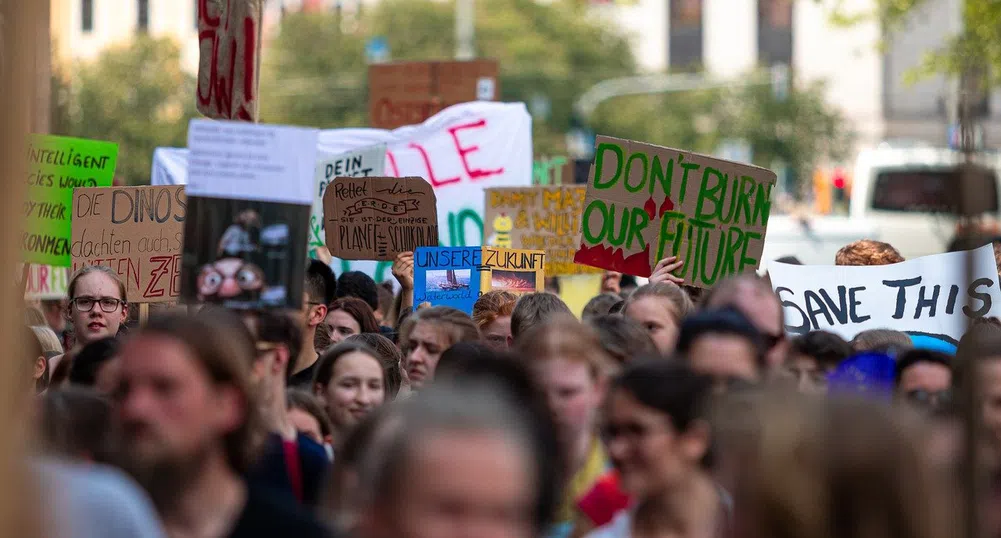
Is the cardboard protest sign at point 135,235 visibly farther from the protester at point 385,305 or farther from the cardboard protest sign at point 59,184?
the protester at point 385,305

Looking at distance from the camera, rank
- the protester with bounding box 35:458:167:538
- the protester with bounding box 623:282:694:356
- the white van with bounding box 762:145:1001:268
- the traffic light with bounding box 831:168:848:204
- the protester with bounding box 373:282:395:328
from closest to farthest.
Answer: the protester with bounding box 35:458:167:538 < the protester with bounding box 623:282:694:356 < the protester with bounding box 373:282:395:328 < the white van with bounding box 762:145:1001:268 < the traffic light with bounding box 831:168:848:204

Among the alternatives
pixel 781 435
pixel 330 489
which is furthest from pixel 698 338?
pixel 781 435

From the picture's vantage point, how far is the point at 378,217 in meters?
8.66

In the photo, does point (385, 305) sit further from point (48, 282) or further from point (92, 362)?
point (92, 362)

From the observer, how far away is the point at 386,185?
876cm

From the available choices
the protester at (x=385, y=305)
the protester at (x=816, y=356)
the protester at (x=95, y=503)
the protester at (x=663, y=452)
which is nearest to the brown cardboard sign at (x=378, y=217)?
the protester at (x=385, y=305)

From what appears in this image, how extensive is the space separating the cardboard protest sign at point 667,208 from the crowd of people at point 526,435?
238 centimetres

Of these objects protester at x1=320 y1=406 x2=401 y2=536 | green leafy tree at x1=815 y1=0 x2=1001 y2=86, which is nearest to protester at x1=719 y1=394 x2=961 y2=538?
protester at x1=320 y1=406 x2=401 y2=536

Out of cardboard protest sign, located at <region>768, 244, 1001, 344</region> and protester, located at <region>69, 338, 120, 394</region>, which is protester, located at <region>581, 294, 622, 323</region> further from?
protester, located at <region>69, 338, 120, 394</region>

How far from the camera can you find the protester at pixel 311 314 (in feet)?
20.3

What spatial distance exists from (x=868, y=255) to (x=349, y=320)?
7.82ft

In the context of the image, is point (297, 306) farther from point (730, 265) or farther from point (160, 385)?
point (730, 265)

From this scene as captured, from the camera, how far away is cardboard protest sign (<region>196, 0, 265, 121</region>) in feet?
21.8

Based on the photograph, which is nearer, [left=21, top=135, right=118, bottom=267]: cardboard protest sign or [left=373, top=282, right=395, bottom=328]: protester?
[left=21, top=135, right=118, bottom=267]: cardboard protest sign
